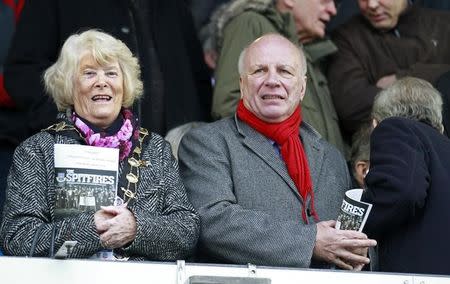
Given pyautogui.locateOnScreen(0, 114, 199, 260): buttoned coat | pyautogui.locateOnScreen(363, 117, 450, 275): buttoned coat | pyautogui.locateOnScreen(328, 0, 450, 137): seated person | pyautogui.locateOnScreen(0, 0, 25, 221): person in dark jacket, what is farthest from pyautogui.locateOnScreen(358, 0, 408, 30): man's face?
pyautogui.locateOnScreen(0, 114, 199, 260): buttoned coat

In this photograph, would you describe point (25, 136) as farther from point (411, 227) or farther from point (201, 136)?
point (411, 227)

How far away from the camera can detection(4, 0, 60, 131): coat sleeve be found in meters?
7.57

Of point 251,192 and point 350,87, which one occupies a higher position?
point 350,87

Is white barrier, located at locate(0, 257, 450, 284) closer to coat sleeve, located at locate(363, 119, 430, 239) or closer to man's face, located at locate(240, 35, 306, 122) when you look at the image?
coat sleeve, located at locate(363, 119, 430, 239)

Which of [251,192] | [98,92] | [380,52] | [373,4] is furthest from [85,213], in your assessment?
[373,4]

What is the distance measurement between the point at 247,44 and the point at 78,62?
Answer: 5.36 ft

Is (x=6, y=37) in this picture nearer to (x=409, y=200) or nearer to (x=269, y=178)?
(x=269, y=178)

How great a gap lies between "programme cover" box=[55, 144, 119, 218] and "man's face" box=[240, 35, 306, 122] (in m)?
1.00

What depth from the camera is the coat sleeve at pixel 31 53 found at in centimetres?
757

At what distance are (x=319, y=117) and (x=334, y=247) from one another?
1698 millimetres

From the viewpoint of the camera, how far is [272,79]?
7.01 m

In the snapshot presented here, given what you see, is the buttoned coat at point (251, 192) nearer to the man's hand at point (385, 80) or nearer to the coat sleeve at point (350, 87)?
the coat sleeve at point (350, 87)

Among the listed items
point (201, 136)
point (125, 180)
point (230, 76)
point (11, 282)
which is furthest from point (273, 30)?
point (11, 282)

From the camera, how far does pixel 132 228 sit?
618 centimetres
